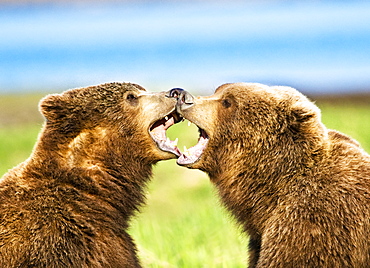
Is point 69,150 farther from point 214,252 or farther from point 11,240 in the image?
point 214,252

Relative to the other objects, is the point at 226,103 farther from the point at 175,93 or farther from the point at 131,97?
the point at 131,97

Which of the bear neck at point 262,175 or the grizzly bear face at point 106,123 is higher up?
the grizzly bear face at point 106,123

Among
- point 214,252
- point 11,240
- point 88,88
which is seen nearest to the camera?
point 11,240

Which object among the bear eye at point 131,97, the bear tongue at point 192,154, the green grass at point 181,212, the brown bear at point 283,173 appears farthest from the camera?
the green grass at point 181,212

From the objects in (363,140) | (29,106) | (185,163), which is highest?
(185,163)

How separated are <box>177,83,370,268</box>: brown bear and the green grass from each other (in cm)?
36

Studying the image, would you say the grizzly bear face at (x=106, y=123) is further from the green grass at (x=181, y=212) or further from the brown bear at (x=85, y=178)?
the green grass at (x=181, y=212)

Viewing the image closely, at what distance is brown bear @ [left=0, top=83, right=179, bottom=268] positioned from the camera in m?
4.81

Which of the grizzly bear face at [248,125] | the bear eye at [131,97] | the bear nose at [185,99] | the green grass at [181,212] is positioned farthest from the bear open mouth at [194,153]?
the bear eye at [131,97]

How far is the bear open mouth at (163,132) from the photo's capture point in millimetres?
5477

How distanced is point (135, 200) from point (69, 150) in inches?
25.7

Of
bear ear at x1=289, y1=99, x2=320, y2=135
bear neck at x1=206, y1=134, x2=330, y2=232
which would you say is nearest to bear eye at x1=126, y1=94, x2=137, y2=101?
bear neck at x1=206, y1=134, x2=330, y2=232

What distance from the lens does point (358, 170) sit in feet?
16.4

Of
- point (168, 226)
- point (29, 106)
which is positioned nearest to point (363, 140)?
point (168, 226)
